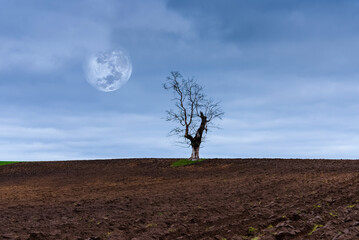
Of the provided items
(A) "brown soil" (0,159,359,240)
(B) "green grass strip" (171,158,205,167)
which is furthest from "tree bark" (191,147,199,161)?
(A) "brown soil" (0,159,359,240)

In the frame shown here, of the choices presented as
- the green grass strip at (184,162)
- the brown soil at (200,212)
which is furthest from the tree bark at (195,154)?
the brown soil at (200,212)

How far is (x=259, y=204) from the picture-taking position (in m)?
14.4

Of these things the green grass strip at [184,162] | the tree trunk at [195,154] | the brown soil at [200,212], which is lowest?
the brown soil at [200,212]

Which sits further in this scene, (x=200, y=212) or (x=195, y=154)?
(x=195, y=154)

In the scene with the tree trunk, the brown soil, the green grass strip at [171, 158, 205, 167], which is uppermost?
the tree trunk

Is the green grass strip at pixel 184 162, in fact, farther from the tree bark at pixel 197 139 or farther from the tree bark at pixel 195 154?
the tree bark at pixel 197 139

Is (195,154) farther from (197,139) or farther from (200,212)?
(200,212)

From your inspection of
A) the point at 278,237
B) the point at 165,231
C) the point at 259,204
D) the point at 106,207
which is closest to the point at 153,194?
the point at 106,207

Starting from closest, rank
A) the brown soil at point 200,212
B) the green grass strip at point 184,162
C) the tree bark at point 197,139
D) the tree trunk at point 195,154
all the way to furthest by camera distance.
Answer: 1. the brown soil at point 200,212
2. the green grass strip at point 184,162
3. the tree bark at point 197,139
4. the tree trunk at point 195,154

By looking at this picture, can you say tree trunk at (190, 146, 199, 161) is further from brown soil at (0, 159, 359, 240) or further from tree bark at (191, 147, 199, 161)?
brown soil at (0, 159, 359, 240)

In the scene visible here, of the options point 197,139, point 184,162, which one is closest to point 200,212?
point 184,162

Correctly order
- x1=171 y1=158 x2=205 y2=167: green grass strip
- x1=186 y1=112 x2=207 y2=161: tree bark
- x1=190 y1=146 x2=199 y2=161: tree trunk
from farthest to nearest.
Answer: x1=190 y1=146 x2=199 y2=161: tree trunk → x1=186 y1=112 x2=207 y2=161: tree bark → x1=171 y1=158 x2=205 y2=167: green grass strip

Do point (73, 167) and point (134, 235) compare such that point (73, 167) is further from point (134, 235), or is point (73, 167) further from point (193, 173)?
point (134, 235)

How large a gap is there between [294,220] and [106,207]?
8338 millimetres
